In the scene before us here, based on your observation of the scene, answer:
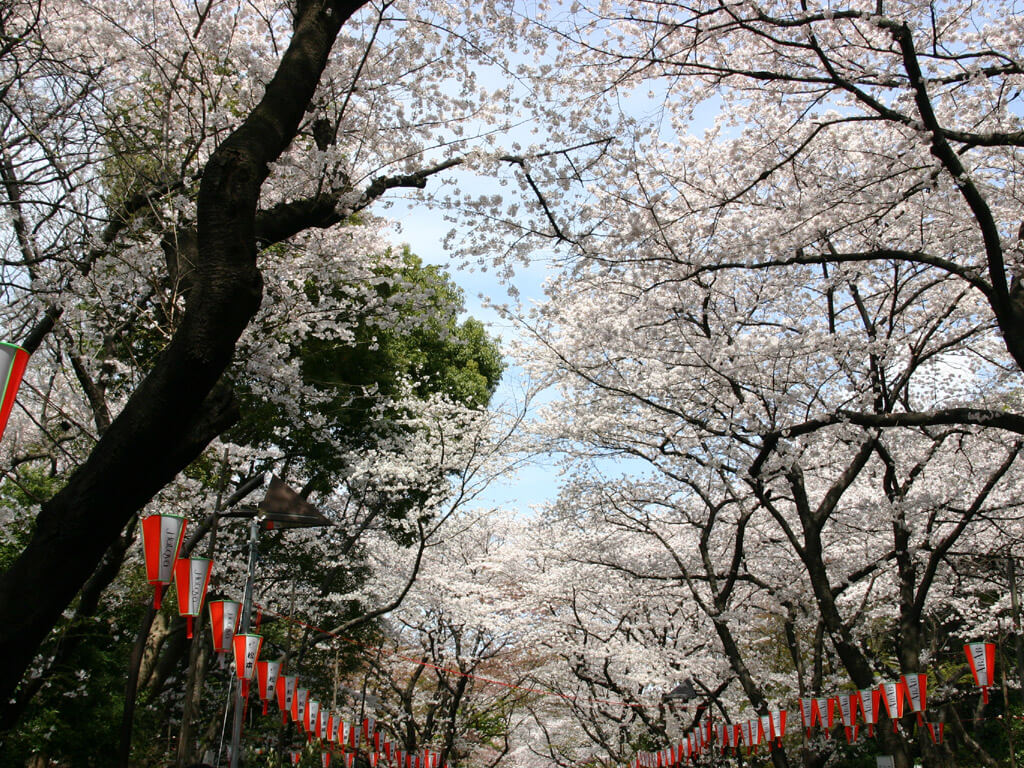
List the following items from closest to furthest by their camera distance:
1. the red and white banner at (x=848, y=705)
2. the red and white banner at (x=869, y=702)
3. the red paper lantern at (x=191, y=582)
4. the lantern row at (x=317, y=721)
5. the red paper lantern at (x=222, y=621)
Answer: the red paper lantern at (x=191, y=582) < the red paper lantern at (x=222, y=621) < the red and white banner at (x=869, y=702) < the red and white banner at (x=848, y=705) < the lantern row at (x=317, y=721)

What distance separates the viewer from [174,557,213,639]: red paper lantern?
5.68 metres

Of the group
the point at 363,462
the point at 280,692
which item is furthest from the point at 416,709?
the point at 280,692

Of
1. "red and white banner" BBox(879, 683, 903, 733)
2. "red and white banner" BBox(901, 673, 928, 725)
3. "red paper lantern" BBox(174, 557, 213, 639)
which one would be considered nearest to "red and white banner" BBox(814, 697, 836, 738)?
"red and white banner" BBox(879, 683, 903, 733)

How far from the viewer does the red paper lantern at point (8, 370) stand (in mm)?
2209

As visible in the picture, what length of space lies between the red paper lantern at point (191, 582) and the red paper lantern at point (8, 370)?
12.5ft

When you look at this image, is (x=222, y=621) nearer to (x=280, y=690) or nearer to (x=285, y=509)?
(x=285, y=509)

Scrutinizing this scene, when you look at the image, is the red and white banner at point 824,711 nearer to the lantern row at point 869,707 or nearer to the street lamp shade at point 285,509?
the lantern row at point 869,707

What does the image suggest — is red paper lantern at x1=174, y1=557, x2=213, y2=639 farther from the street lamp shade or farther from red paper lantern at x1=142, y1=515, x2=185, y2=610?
red paper lantern at x1=142, y1=515, x2=185, y2=610

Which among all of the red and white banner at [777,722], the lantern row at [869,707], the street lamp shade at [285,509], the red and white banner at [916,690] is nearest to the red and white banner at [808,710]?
the lantern row at [869,707]

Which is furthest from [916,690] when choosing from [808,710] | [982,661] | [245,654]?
[245,654]

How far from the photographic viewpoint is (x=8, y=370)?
223 cm

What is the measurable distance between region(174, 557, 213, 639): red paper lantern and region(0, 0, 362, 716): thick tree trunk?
112 inches

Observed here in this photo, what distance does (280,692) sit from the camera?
28.5 ft

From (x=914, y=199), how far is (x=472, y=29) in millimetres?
4755
